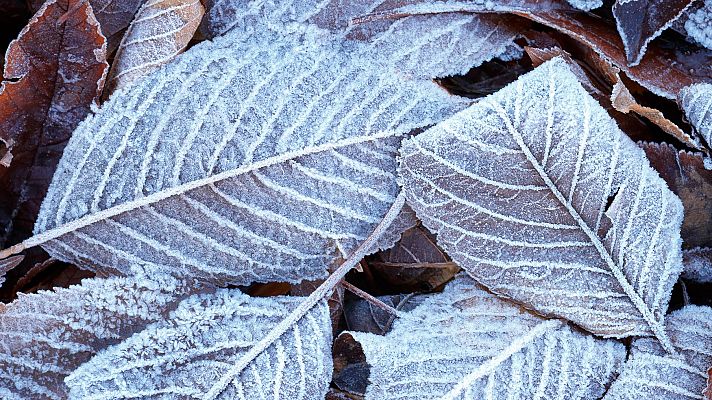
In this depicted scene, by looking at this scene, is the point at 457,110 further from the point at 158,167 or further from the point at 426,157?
the point at 158,167

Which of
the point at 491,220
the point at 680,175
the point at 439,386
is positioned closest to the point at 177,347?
the point at 439,386

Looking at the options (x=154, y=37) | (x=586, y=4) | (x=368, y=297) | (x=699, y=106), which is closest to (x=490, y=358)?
(x=368, y=297)

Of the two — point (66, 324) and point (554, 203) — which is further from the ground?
point (554, 203)

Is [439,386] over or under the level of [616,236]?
under

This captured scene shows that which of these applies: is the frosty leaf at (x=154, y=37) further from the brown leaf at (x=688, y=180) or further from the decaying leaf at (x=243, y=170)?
the brown leaf at (x=688, y=180)

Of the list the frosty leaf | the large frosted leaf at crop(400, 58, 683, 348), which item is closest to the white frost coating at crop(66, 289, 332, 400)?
the large frosted leaf at crop(400, 58, 683, 348)

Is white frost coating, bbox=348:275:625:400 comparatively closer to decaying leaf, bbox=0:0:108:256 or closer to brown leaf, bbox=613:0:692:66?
brown leaf, bbox=613:0:692:66

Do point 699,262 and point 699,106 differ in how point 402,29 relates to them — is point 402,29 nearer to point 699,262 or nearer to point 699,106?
point 699,106
